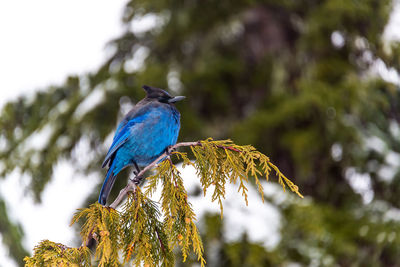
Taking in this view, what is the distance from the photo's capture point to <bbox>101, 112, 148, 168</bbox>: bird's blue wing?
236 centimetres

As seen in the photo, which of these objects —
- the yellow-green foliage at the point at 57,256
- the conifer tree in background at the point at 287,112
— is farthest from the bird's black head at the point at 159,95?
the conifer tree in background at the point at 287,112

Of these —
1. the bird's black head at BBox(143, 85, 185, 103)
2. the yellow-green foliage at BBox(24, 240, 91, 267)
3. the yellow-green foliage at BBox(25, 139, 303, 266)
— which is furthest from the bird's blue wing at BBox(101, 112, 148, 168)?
the yellow-green foliage at BBox(24, 240, 91, 267)

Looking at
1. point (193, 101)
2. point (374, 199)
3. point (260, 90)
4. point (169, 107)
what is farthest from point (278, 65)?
point (169, 107)

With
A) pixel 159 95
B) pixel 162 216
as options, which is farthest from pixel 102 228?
pixel 159 95

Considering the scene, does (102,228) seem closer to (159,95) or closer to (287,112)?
(159,95)

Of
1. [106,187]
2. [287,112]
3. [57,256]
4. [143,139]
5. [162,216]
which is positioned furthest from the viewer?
[287,112]

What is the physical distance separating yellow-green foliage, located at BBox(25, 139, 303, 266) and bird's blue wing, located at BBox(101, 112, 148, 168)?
629 mm

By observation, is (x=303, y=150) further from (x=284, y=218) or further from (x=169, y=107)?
(x=169, y=107)

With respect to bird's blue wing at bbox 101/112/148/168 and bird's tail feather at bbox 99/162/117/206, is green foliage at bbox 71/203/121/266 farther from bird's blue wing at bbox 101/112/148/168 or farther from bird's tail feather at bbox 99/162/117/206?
bird's blue wing at bbox 101/112/148/168

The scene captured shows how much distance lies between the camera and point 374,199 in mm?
4891

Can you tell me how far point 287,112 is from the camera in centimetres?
477

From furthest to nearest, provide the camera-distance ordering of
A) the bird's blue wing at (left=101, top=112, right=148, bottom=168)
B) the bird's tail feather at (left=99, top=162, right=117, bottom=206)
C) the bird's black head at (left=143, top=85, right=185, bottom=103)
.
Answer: the bird's black head at (left=143, top=85, right=185, bottom=103) → the bird's blue wing at (left=101, top=112, right=148, bottom=168) → the bird's tail feather at (left=99, top=162, right=117, bottom=206)

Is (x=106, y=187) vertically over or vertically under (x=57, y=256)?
under

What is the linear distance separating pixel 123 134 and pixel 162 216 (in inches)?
30.7
